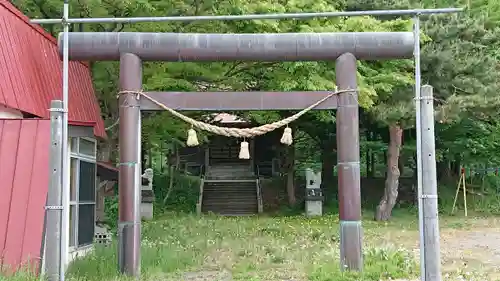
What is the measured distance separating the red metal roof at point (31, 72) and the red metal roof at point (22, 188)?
576mm

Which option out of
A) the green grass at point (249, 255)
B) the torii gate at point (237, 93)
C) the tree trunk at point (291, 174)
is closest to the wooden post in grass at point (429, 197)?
the green grass at point (249, 255)

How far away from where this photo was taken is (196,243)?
1342 centimetres

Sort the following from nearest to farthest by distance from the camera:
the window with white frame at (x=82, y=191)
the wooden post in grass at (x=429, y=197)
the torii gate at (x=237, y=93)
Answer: the wooden post in grass at (x=429, y=197)
the torii gate at (x=237, y=93)
the window with white frame at (x=82, y=191)

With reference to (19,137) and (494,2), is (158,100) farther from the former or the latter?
(494,2)

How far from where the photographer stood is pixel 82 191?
10.8 m

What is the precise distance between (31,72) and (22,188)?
2581mm

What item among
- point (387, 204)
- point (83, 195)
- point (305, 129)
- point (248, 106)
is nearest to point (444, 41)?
point (387, 204)

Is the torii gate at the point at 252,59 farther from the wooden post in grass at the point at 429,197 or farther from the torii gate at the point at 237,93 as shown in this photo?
the wooden post in grass at the point at 429,197

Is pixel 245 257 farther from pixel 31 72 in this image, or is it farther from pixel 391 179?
pixel 391 179

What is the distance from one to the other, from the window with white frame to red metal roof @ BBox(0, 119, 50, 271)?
1.66 metres

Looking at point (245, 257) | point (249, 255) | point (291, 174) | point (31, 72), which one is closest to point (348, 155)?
point (245, 257)

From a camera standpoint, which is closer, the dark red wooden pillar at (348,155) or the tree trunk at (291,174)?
the dark red wooden pillar at (348,155)

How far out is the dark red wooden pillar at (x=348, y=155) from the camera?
9.04 m

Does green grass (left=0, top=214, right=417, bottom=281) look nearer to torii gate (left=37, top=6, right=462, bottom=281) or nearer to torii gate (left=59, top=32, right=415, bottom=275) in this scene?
torii gate (left=37, top=6, right=462, bottom=281)
